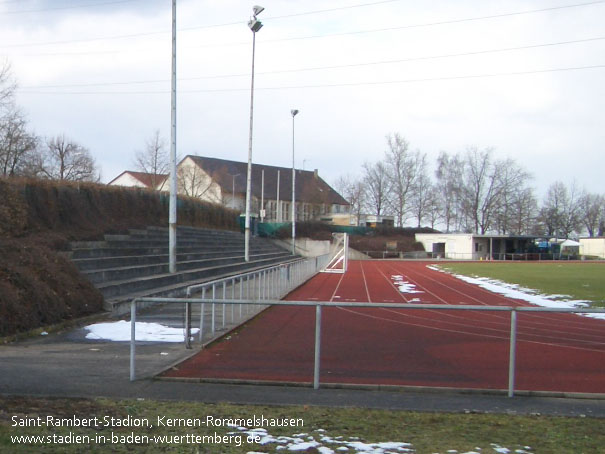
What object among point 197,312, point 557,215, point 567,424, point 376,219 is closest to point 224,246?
point 197,312

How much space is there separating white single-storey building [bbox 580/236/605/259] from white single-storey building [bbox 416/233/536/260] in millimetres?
14076

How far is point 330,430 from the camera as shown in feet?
19.3

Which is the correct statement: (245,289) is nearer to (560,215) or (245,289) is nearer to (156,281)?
(156,281)

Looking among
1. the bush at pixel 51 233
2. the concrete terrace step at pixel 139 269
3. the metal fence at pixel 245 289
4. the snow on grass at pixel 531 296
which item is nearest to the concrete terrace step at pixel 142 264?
the concrete terrace step at pixel 139 269

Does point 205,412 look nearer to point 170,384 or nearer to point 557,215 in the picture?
point 170,384

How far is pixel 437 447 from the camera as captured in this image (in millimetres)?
5371

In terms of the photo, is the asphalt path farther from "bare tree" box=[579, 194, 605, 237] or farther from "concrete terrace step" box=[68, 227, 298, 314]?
"bare tree" box=[579, 194, 605, 237]

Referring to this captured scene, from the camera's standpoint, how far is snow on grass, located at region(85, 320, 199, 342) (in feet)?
36.9

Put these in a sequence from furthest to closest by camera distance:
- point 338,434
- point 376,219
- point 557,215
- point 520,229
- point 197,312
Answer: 1. point 557,215
2. point 520,229
3. point 376,219
4. point 197,312
5. point 338,434

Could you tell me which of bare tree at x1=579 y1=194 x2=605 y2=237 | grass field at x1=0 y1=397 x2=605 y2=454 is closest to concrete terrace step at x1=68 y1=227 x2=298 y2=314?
grass field at x1=0 y1=397 x2=605 y2=454

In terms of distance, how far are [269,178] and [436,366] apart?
3831 inches

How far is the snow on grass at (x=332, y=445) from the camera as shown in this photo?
17.1 ft

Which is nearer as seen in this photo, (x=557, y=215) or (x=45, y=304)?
(x=45, y=304)

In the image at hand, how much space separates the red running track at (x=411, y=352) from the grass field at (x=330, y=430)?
1578 mm
